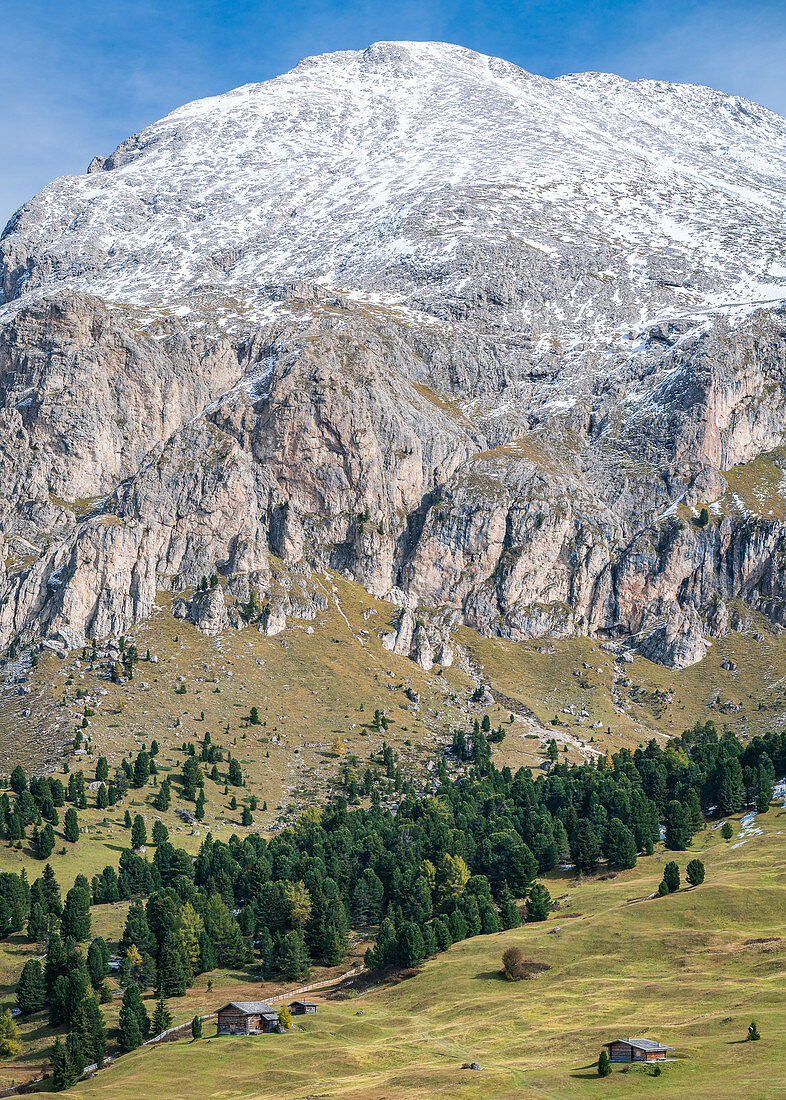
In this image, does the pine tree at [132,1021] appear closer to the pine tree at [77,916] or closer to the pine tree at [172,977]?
the pine tree at [172,977]

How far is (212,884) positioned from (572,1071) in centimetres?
10306

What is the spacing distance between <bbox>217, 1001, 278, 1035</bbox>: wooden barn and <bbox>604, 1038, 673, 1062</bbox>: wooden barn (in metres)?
49.1

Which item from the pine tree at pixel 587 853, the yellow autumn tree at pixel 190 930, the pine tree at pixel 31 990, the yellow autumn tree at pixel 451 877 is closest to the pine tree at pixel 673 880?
the pine tree at pixel 587 853

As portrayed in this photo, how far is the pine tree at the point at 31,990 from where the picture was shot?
484 ft

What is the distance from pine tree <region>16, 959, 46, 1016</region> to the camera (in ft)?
484

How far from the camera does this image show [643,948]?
143 metres

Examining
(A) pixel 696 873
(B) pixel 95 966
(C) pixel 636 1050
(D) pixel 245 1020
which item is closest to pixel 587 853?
(A) pixel 696 873

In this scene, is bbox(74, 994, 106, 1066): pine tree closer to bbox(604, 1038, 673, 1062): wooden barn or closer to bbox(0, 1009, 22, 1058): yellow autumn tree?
bbox(0, 1009, 22, 1058): yellow autumn tree

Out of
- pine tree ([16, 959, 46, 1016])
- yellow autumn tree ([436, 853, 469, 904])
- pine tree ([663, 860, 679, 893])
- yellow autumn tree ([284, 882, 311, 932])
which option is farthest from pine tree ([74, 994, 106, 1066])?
pine tree ([663, 860, 679, 893])

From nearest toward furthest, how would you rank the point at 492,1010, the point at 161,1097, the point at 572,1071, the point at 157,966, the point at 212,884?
the point at 572,1071 → the point at 161,1097 → the point at 492,1010 → the point at 157,966 → the point at 212,884

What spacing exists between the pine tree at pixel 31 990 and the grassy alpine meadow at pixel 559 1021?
2117 centimetres

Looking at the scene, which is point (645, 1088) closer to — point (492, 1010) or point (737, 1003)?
point (737, 1003)

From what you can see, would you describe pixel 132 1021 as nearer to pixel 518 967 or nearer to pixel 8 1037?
pixel 8 1037

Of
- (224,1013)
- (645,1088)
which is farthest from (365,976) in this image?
(645,1088)
